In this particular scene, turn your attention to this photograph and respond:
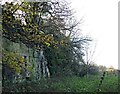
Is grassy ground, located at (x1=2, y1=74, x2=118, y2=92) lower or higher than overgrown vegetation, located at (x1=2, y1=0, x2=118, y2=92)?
lower

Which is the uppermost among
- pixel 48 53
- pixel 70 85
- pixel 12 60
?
pixel 48 53

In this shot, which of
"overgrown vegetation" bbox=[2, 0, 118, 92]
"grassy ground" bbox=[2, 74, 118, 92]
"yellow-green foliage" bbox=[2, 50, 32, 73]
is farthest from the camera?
"grassy ground" bbox=[2, 74, 118, 92]

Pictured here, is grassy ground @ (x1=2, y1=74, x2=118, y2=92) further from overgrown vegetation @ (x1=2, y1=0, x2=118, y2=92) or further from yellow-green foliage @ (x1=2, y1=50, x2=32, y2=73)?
yellow-green foliage @ (x1=2, y1=50, x2=32, y2=73)

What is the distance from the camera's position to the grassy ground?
14.1 metres

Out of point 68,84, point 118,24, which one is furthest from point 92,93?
point 118,24

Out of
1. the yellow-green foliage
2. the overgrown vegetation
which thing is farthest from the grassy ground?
the yellow-green foliage

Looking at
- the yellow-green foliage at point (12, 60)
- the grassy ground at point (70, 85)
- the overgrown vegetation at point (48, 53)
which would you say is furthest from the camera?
the grassy ground at point (70, 85)

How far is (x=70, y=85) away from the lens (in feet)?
50.9

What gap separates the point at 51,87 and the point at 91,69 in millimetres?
5136

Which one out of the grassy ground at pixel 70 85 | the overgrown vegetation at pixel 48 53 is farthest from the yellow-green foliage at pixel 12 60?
the grassy ground at pixel 70 85

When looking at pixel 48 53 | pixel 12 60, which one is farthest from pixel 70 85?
pixel 12 60

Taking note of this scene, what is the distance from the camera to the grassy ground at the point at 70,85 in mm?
14102

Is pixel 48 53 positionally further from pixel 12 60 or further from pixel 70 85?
pixel 12 60

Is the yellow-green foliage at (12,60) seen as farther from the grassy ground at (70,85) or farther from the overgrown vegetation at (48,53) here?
the grassy ground at (70,85)
